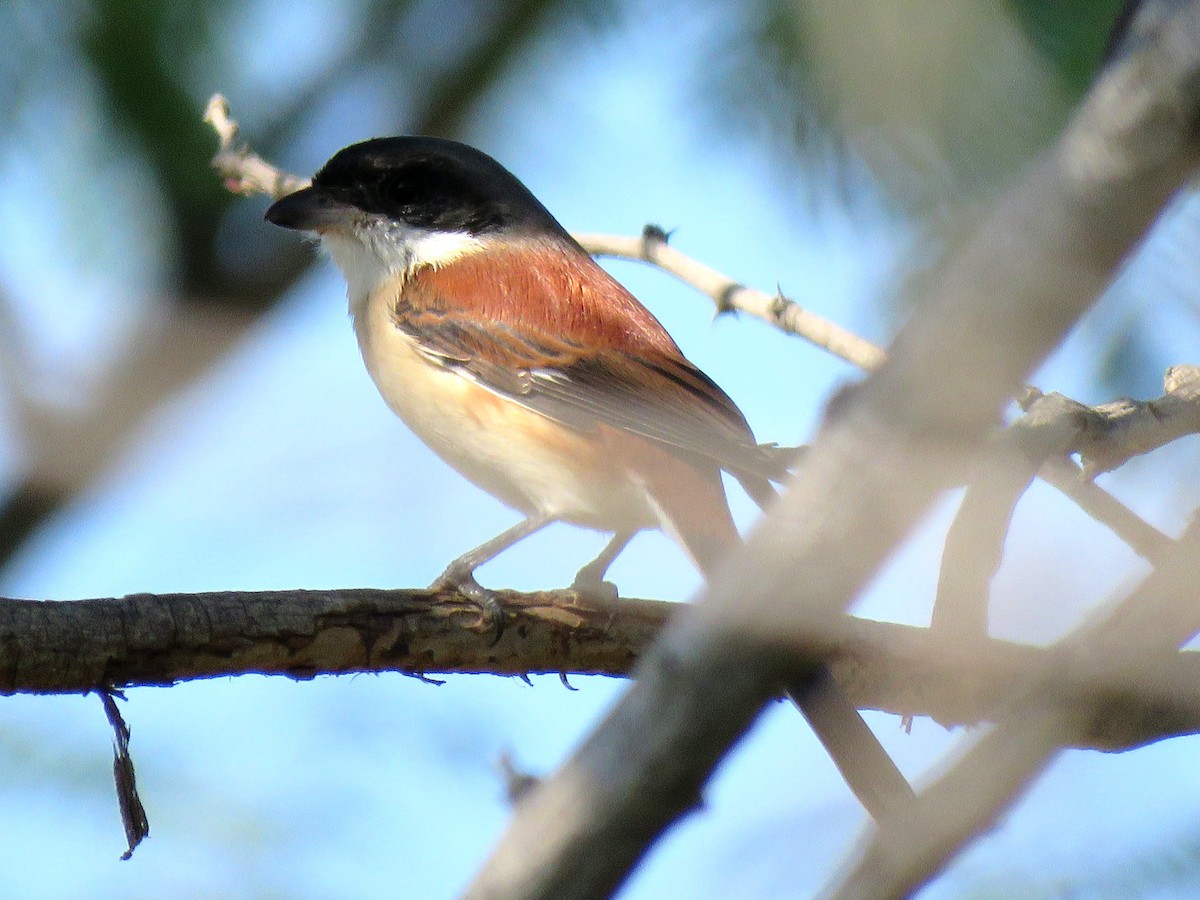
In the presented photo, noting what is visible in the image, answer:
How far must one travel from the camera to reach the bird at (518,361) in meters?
3.82

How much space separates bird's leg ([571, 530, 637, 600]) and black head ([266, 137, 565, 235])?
4.63ft

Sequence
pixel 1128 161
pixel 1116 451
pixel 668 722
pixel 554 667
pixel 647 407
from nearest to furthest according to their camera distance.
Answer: pixel 1128 161
pixel 668 722
pixel 1116 451
pixel 554 667
pixel 647 407

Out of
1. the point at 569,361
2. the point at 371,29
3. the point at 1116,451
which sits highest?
the point at 371,29

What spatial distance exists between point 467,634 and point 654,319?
6.28ft

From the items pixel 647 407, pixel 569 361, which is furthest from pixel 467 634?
pixel 569 361

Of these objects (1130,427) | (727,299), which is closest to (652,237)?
(727,299)

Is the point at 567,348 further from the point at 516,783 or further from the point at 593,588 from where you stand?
the point at 516,783

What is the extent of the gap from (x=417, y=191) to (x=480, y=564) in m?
1.71

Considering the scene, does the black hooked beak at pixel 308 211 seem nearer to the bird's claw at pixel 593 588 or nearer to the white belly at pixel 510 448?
the white belly at pixel 510 448

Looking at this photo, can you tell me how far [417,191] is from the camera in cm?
479

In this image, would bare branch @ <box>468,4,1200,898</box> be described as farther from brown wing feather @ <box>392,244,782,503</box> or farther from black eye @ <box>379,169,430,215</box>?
black eye @ <box>379,169,430,215</box>

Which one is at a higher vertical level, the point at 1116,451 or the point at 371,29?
the point at 371,29

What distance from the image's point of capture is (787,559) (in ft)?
3.86

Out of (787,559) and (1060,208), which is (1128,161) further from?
(787,559)
